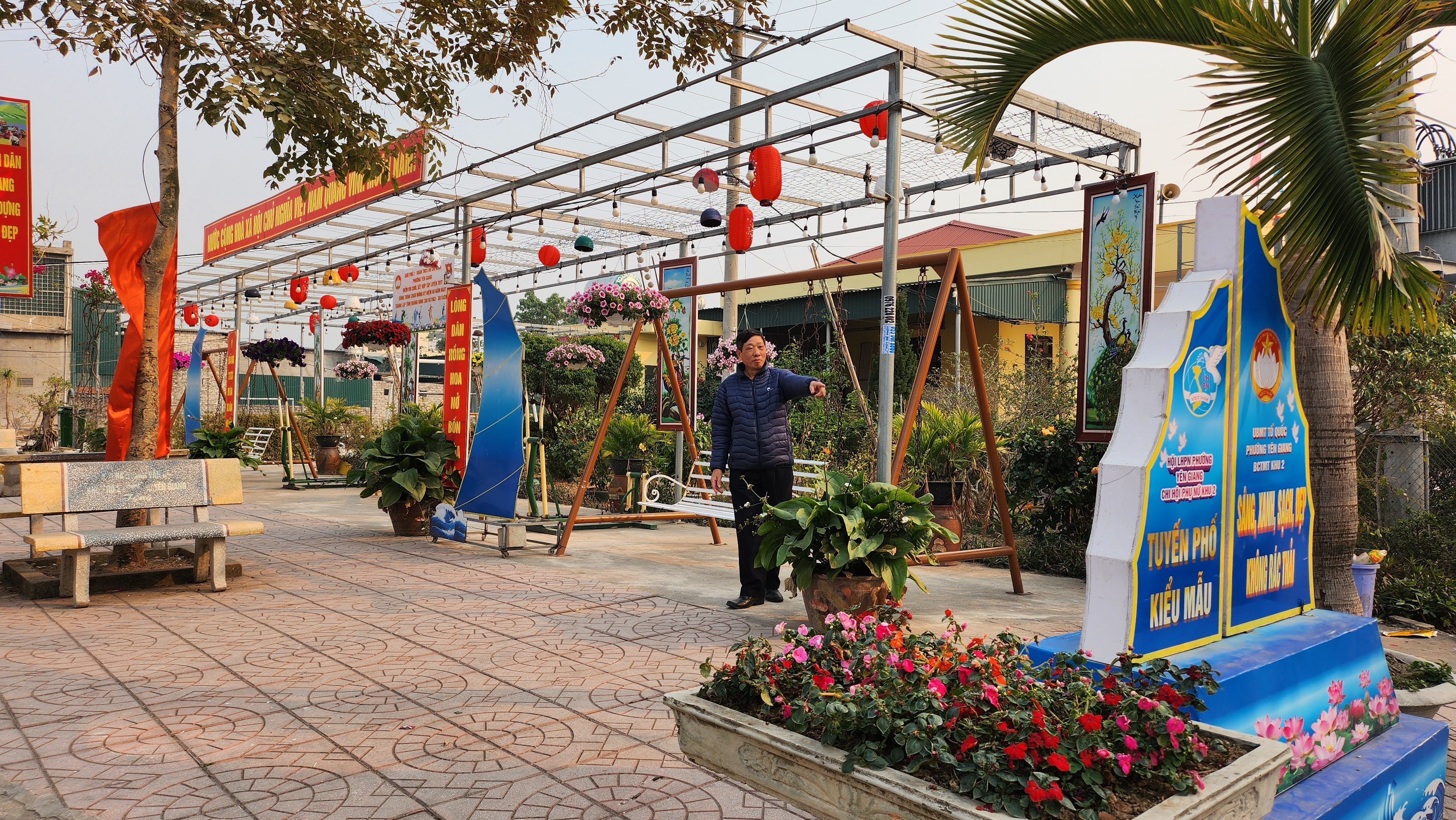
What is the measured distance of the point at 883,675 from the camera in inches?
94.0

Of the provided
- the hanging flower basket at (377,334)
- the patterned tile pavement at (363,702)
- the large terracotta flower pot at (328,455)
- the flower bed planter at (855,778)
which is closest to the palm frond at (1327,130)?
the flower bed planter at (855,778)

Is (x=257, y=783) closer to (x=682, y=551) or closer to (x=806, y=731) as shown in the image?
(x=806, y=731)

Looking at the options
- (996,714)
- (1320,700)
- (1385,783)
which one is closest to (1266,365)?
(1320,700)

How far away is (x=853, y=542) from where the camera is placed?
15.8ft

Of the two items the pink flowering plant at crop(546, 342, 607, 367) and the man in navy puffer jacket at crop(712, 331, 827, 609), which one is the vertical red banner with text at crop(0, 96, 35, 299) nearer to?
the pink flowering plant at crop(546, 342, 607, 367)

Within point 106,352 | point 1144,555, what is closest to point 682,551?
point 1144,555

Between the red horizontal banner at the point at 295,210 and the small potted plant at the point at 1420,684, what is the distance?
9292 millimetres

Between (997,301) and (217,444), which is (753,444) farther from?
(997,301)

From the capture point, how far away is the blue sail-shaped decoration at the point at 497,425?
826 cm

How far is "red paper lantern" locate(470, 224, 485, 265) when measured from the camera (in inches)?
452

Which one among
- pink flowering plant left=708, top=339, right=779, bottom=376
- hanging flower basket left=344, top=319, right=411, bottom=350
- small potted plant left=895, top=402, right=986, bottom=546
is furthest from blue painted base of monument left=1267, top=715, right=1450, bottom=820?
hanging flower basket left=344, top=319, right=411, bottom=350

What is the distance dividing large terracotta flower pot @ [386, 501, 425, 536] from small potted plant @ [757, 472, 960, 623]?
5315 millimetres

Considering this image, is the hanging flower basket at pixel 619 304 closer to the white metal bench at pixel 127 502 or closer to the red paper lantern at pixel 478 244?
the red paper lantern at pixel 478 244

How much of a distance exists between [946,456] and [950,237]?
17.6m
